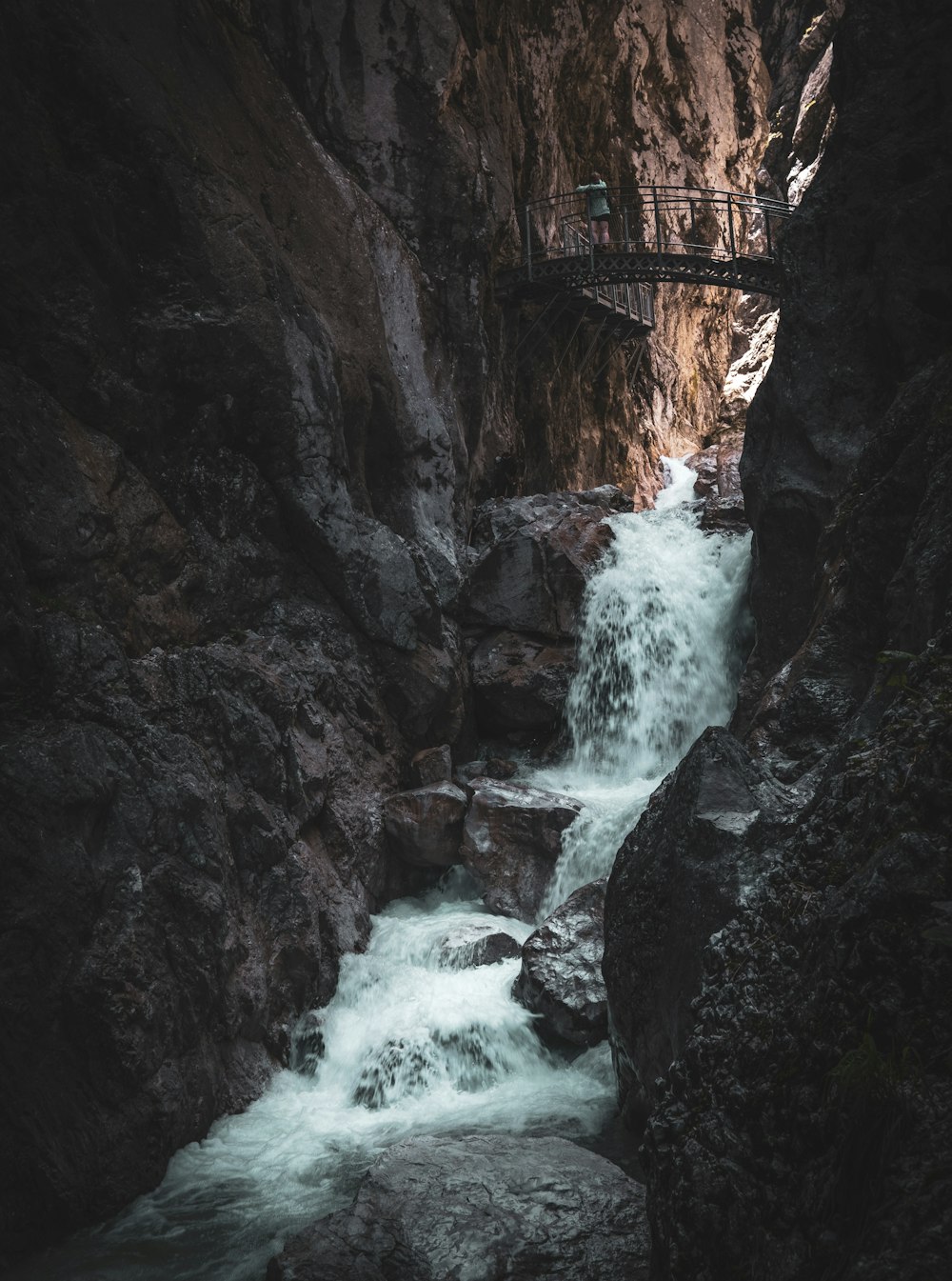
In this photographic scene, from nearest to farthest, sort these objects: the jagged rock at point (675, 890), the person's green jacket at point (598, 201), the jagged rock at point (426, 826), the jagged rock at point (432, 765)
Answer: the jagged rock at point (675, 890) → the jagged rock at point (426, 826) → the jagged rock at point (432, 765) → the person's green jacket at point (598, 201)

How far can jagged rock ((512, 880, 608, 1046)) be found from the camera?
740 cm

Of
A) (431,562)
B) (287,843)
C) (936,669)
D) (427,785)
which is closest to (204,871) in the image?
(287,843)

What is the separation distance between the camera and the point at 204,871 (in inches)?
284

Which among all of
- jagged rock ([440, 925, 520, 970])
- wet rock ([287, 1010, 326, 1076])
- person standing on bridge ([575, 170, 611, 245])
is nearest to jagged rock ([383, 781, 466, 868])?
jagged rock ([440, 925, 520, 970])

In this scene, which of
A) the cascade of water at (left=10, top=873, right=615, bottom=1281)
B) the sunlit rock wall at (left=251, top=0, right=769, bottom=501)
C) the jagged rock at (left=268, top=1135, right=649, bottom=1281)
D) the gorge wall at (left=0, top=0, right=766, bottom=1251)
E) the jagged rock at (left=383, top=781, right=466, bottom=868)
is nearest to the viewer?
the jagged rock at (left=268, top=1135, right=649, bottom=1281)

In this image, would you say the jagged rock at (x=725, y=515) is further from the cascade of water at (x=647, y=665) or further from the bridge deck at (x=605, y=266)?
the bridge deck at (x=605, y=266)

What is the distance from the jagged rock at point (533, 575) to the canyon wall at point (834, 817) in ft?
11.7

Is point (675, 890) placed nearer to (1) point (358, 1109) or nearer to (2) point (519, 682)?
(1) point (358, 1109)

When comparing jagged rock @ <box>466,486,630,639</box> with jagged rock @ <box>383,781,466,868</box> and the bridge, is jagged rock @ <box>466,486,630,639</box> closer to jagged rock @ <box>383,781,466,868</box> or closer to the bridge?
jagged rock @ <box>383,781,466,868</box>

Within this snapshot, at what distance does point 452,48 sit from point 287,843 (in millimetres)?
12653

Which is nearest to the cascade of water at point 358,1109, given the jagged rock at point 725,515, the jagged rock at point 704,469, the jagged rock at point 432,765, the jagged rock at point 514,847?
the jagged rock at point 514,847

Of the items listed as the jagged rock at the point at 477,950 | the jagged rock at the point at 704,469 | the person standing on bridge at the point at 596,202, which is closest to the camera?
the jagged rock at the point at 477,950

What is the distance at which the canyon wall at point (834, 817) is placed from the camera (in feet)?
7.88

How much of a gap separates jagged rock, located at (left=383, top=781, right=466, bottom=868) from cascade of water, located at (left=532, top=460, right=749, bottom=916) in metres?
1.87
